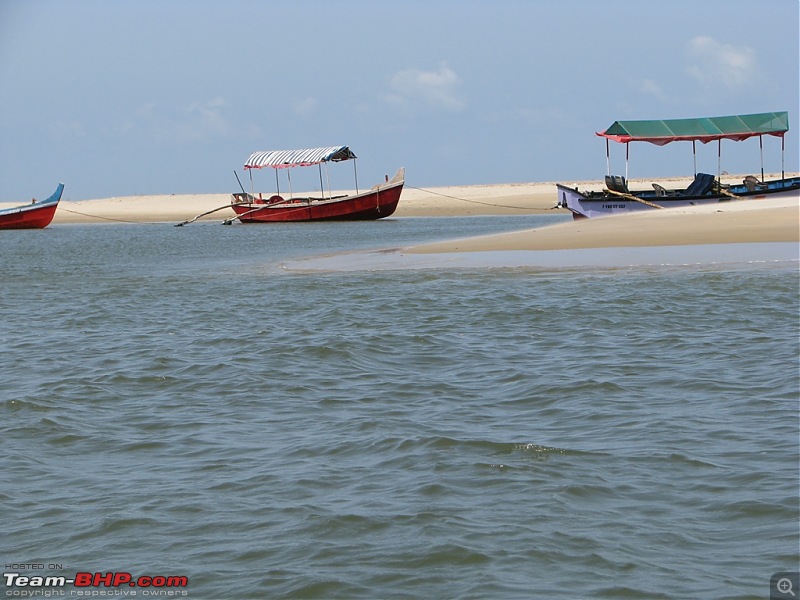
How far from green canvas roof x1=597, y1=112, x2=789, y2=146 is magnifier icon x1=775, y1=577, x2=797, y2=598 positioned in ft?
97.0

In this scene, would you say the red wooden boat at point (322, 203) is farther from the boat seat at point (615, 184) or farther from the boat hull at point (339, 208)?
the boat seat at point (615, 184)

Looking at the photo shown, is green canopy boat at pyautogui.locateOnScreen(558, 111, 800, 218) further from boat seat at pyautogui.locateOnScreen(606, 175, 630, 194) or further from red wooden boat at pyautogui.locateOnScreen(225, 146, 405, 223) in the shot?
red wooden boat at pyautogui.locateOnScreen(225, 146, 405, 223)

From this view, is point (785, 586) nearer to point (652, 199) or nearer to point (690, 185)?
point (652, 199)

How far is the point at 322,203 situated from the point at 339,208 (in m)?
0.98

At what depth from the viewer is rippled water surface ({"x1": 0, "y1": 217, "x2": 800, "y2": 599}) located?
4836 millimetres

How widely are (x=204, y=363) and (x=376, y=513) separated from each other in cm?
516

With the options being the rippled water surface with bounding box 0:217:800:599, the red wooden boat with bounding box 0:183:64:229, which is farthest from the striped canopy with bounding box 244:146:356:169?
the rippled water surface with bounding box 0:217:800:599

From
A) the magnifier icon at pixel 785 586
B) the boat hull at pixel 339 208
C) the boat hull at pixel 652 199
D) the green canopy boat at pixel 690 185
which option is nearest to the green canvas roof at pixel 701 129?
the green canopy boat at pixel 690 185

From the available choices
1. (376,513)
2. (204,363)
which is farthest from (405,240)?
(376,513)

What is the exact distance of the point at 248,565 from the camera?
192 inches

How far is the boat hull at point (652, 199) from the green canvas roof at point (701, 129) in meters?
1.97

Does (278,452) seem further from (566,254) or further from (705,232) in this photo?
(705,232)

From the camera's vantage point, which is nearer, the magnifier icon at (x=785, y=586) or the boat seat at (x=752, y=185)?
the magnifier icon at (x=785, y=586)

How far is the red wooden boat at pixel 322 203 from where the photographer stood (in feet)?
159
